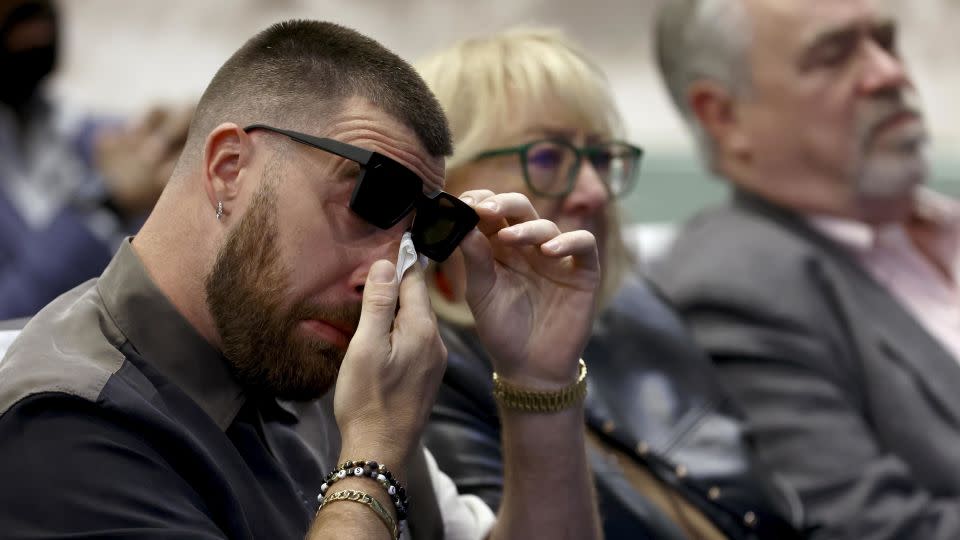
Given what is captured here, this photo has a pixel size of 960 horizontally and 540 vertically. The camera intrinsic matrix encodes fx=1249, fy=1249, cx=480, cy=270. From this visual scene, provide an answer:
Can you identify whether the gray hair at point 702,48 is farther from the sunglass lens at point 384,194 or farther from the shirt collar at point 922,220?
the sunglass lens at point 384,194

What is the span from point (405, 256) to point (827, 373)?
1456mm

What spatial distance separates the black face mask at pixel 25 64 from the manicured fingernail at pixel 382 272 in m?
2.31

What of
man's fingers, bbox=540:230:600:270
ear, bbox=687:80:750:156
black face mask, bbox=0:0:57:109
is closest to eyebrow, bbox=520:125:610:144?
man's fingers, bbox=540:230:600:270

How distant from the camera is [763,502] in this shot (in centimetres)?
233

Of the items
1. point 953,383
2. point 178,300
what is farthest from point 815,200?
point 178,300

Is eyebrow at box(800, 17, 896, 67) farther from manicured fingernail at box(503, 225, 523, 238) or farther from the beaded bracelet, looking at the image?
the beaded bracelet

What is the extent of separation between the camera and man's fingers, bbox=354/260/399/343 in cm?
139

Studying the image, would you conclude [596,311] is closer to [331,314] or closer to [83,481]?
[331,314]

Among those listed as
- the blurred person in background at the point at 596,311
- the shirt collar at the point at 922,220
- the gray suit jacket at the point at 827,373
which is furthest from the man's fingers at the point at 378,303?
the shirt collar at the point at 922,220

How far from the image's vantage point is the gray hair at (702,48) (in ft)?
10.1

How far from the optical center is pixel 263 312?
1417 millimetres

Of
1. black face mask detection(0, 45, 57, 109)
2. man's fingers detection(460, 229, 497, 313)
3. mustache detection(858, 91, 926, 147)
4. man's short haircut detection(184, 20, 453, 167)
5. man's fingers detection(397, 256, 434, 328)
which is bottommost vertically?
black face mask detection(0, 45, 57, 109)

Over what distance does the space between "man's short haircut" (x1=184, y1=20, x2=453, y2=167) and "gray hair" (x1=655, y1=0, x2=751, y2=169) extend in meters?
1.70

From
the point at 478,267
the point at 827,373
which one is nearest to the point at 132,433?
the point at 478,267
